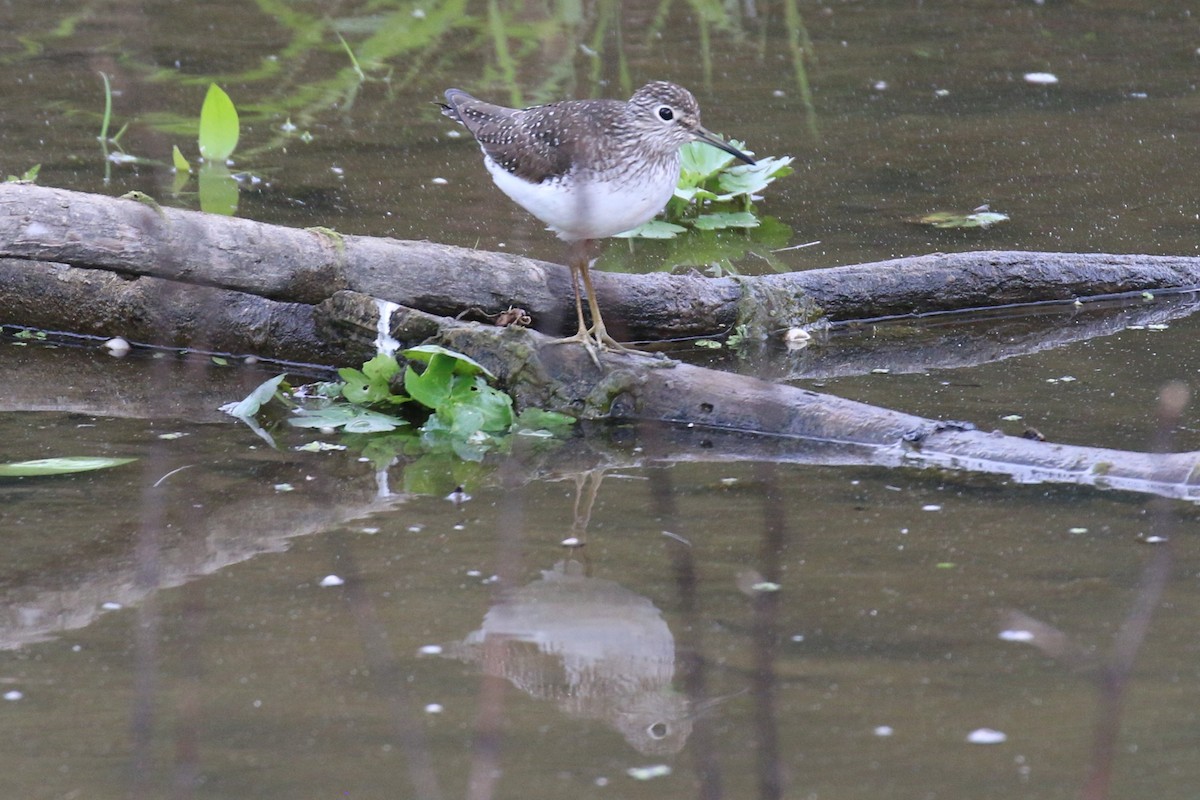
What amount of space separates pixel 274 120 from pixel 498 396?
4.63m

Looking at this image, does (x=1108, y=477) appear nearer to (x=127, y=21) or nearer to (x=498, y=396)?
(x=498, y=396)

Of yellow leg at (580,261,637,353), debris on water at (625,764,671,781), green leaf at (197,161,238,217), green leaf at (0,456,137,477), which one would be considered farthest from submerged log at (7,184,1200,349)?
A: debris on water at (625,764,671,781)

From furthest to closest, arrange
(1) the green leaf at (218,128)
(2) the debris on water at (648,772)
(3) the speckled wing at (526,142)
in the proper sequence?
(1) the green leaf at (218,128) < (3) the speckled wing at (526,142) < (2) the debris on water at (648,772)

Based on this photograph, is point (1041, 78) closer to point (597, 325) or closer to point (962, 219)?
point (962, 219)

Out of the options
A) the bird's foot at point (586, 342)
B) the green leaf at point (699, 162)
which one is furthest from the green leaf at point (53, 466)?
the green leaf at point (699, 162)

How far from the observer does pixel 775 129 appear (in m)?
8.96

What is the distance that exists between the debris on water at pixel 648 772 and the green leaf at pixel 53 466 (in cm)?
241

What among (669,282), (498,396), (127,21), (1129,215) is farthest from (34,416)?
(1129,215)

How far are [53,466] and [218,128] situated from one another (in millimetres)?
3627

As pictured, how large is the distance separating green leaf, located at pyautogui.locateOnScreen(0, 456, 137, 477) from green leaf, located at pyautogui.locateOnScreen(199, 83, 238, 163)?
346cm

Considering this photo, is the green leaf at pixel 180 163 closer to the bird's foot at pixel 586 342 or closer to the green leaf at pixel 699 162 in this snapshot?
the green leaf at pixel 699 162

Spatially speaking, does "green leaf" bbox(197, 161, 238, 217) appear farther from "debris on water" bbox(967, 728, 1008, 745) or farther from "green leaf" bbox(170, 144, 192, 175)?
"debris on water" bbox(967, 728, 1008, 745)

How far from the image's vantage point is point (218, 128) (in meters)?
7.99

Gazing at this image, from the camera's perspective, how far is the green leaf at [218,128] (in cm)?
788
